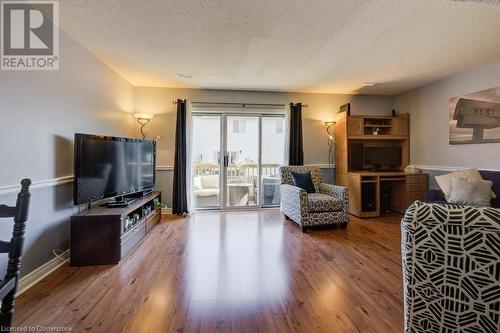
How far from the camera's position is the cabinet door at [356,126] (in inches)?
175

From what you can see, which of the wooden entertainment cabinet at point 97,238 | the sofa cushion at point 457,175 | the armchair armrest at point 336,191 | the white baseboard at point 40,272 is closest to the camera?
the white baseboard at point 40,272

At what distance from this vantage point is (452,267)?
3.20ft

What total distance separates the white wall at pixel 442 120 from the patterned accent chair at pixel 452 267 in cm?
327

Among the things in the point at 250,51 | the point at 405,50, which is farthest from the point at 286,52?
the point at 405,50

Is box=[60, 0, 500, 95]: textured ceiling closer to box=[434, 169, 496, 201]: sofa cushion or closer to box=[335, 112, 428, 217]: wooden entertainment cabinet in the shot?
box=[335, 112, 428, 217]: wooden entertainment cabinet

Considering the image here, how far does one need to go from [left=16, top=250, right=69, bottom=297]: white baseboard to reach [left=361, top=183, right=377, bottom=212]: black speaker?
14.1ft

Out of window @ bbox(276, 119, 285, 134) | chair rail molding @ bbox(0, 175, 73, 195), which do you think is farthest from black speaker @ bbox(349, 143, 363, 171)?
chair rail molding @ bbox(0, 175, 73, 195)

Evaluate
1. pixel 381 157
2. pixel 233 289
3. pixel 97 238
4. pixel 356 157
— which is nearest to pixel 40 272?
→ pixel 97 238

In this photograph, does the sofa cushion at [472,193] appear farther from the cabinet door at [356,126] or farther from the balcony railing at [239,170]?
the balcony railing at [239,170]

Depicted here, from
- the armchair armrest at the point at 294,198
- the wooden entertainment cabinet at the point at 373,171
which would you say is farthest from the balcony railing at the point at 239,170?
the wooden entertainment cabinet at the point at 373,171

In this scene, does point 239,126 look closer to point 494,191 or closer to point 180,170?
point 180,170

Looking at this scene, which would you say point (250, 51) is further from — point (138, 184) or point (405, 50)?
point (138, 184)

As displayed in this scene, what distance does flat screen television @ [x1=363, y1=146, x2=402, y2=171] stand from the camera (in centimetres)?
464

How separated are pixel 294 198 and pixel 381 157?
93.4 inches
